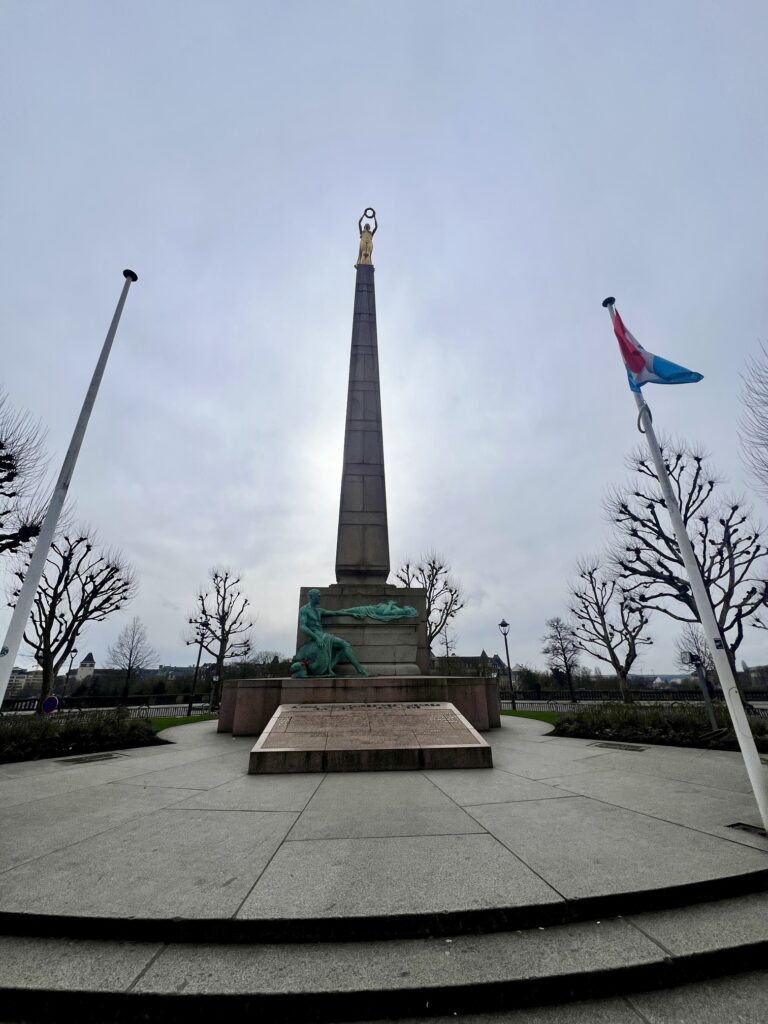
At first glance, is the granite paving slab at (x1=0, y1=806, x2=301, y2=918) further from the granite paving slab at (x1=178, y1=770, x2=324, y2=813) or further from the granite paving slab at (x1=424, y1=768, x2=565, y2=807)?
the granite paving slab at (x1=424, y1=768, x2=565, y2=807)

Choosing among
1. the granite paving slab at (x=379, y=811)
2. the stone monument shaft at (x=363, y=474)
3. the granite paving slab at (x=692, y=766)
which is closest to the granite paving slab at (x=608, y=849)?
the granite paving slab at (x=379, y=811)

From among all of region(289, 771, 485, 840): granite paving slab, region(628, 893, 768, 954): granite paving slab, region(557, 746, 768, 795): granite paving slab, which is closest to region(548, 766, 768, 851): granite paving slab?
region(557, 746, 768, 795): granite paving slab

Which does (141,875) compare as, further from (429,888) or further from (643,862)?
(643,862)

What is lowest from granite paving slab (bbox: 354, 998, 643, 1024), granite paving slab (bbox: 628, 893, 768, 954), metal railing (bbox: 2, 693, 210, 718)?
granite paving slab (bbox: 354, 998, 643, 1024)

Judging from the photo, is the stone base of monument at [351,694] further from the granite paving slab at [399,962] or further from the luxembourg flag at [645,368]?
the granite paving slab at [399,962]

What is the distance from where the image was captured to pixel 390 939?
8.99 ft

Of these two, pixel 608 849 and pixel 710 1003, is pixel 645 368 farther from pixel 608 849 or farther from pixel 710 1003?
pixel 710 1003

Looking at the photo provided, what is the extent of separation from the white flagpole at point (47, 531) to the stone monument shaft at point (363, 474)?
9.63m

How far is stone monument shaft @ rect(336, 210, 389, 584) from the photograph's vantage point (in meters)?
15.8

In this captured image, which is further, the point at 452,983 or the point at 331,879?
the point at 331,879

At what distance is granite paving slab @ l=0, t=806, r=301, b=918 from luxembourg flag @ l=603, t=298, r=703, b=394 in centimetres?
692

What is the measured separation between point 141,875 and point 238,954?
1.21 meters

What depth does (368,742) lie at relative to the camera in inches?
300

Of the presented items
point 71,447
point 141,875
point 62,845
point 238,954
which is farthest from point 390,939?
point 71,447
